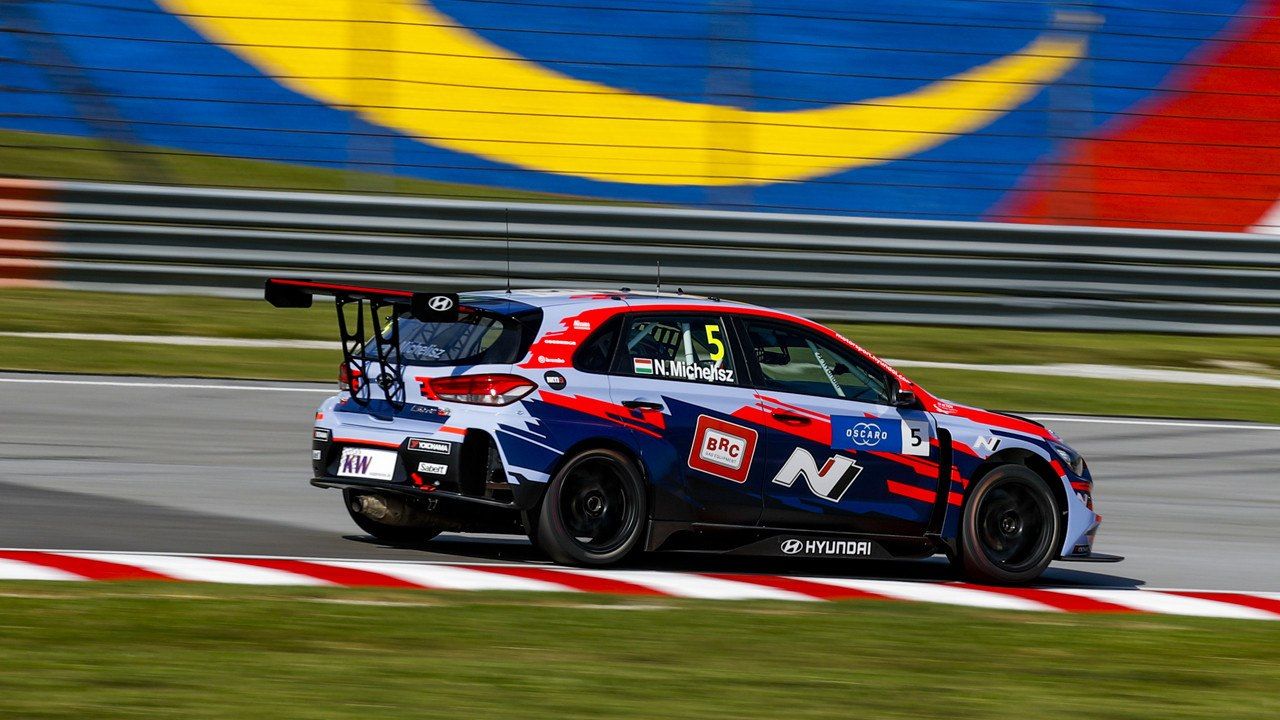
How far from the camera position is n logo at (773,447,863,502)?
Answer: 8.27 metres

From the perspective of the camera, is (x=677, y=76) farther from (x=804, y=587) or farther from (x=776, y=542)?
(x=804, y=587)

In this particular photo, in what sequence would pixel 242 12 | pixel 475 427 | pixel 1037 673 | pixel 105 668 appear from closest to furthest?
pixel 105 668
pixel 1037 673
pixel 475 427
pixel 242 12

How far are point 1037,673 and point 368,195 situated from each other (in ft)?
35.4

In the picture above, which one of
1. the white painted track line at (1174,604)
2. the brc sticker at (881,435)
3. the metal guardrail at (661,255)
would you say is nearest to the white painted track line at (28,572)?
the brc sticker at (881,435)

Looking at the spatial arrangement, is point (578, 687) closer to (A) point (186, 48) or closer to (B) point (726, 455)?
(B) point (726, 455)

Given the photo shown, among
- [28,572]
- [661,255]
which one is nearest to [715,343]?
[28,572]

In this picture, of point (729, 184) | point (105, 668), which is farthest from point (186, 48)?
point (105, 668)

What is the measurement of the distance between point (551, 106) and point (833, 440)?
8156mm

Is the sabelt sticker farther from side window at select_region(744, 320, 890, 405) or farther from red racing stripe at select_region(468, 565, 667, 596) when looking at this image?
red racing stripe at select_region(468, 565, 667, 596)

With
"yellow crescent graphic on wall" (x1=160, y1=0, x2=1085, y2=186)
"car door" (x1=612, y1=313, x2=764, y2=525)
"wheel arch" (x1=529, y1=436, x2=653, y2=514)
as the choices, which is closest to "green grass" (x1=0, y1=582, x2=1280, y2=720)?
"wheel arch" (x1=529, y1=436, x2=653, y2=514)

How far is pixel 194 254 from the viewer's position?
15.8 metres

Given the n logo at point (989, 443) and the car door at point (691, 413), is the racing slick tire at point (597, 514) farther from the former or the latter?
the n logo at point (989, 443)

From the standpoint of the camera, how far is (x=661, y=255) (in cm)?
1630

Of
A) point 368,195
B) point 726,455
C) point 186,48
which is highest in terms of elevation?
point 186,48
